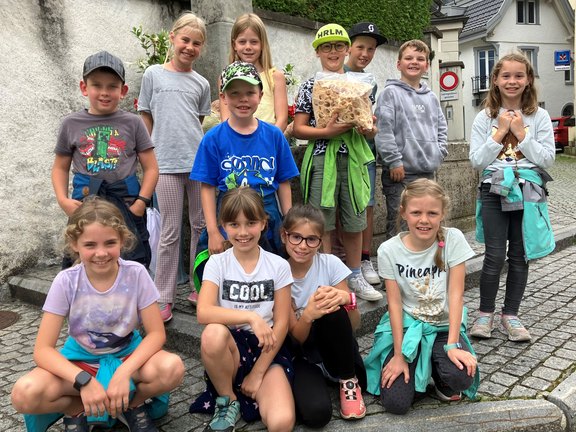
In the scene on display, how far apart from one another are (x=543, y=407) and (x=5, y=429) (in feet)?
9.08

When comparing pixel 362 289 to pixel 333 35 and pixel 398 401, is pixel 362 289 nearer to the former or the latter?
pixel 398 401

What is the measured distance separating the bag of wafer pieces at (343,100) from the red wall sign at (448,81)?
8.32m

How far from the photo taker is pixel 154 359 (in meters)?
2.67

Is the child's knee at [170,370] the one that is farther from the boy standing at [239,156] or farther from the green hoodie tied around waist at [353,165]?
the green hoodie tied around waist at [353,165]

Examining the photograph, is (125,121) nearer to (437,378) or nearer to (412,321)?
(412,321)

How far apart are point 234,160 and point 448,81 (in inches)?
370

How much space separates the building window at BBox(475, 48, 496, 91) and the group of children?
105ft

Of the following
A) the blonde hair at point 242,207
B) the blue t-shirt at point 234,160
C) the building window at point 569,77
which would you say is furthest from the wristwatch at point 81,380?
the building window at point 569,77

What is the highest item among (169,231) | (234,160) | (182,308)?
(234,160)

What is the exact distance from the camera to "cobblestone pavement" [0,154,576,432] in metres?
2.97

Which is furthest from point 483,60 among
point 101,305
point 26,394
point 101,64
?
point 26,394

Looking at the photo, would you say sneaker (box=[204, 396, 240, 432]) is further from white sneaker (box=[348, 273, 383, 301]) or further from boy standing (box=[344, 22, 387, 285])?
boy standing (box=[344, 22, 387, 285])

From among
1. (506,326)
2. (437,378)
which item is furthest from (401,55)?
(437,378)

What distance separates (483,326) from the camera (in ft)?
12.8
